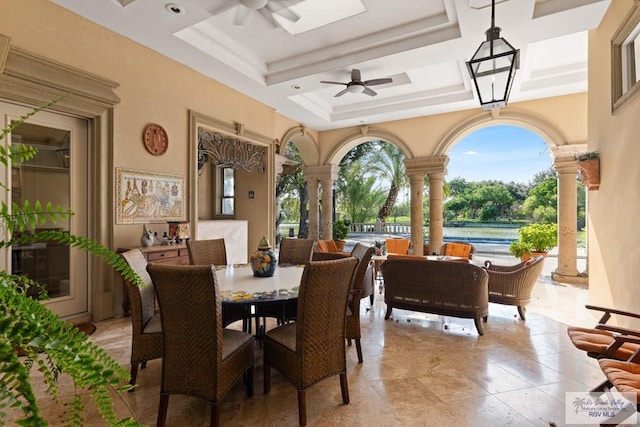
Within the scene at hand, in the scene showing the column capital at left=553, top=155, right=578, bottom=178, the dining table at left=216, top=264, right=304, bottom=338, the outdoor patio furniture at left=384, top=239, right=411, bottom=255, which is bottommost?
the outdoor patio furniture at left=384, top=239, right=411, bottom=255

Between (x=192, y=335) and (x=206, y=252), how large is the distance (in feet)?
6.06

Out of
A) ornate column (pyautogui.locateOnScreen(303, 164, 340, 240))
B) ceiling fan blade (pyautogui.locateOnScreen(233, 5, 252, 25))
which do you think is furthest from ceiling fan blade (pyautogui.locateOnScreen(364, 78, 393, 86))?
ornate column (pyautogui.locateOnScreen(303, 164, 340, 240))

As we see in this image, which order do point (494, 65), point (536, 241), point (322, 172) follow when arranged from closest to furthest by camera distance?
point (494, 65), point (536, 241), point (322, 172)

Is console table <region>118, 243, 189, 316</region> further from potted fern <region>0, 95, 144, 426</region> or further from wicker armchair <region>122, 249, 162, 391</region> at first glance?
potted fern <region>0, 95, 144, 426</region>

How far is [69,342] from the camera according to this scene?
0.63 m

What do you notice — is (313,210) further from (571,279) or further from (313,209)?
(571,279)

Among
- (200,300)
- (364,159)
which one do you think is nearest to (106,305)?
(200,300)

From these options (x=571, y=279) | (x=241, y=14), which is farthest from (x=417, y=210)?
(x=241, y=14)

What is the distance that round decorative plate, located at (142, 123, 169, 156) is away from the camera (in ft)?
13.7

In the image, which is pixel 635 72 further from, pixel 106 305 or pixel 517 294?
pixel 106 305

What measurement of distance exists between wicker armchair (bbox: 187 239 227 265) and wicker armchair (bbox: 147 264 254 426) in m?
1.63

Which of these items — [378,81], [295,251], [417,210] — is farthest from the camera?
[417,210]

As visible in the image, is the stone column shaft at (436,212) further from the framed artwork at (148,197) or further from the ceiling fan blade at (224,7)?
the ceiling fan blade at (224,7)

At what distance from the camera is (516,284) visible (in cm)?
377
